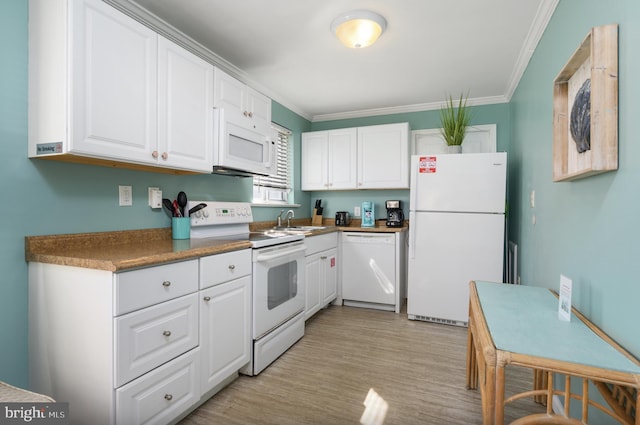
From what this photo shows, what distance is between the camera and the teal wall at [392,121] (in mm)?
3682

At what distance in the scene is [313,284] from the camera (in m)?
3.14

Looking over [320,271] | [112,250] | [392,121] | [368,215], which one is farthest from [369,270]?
[112,250]

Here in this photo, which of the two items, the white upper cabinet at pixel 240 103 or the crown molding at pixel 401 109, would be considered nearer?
the white upper cabinet at pixel 240 103

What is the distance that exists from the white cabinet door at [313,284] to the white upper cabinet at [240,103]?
1.29 metres

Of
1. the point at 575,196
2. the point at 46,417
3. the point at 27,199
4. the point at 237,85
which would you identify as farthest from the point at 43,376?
the point at 575,196

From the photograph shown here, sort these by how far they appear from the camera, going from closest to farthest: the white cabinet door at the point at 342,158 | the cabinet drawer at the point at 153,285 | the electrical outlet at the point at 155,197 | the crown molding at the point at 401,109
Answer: the cabinet drawer at the point at 153,285, the electrical outlet at the point at 155,197, the crown molding at the point at 401,109, the white cabinet door at the point at 342,158

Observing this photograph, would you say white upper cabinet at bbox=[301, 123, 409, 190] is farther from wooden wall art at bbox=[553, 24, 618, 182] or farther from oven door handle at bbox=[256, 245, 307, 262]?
wooden wall art at bbox=[553, 24, 618, 182]

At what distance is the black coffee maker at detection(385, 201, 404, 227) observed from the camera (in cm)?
381

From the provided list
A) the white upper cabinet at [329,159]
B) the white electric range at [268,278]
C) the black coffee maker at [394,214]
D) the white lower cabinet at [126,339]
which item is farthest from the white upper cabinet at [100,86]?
the black coffee maker at [394,214]

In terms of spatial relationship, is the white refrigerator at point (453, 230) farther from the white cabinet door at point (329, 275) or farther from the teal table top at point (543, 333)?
the teal table top at point (543, 333)

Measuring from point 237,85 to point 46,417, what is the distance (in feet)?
7.13

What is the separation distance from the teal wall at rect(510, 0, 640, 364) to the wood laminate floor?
85cm

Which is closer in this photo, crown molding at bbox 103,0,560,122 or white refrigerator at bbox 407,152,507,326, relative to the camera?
crown molding at bbox 103,0,560,122

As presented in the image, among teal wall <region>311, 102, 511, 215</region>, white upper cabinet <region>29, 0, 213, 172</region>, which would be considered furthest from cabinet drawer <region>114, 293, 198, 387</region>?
teal wall <region>311, 102, 511, 215</region>
